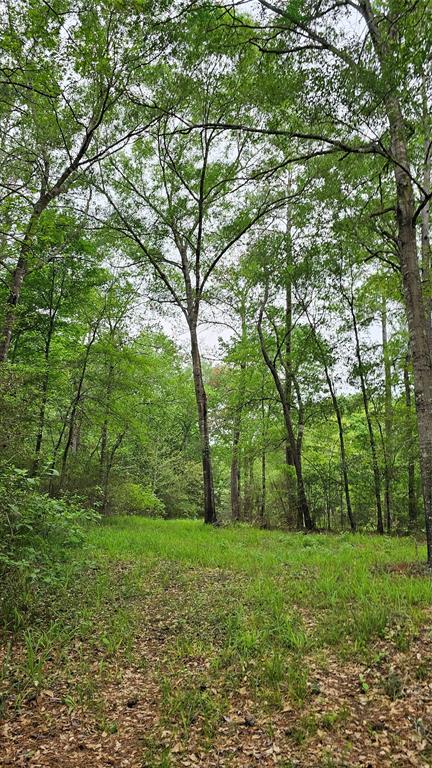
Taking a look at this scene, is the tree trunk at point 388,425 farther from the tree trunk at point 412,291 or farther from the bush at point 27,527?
the bush at point 27,527

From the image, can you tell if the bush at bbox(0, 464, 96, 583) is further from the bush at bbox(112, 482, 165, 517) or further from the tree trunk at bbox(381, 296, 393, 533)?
the tree trunk at bbox(381, 296, 393, 533)

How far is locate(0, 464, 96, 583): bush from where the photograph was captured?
14.9ft

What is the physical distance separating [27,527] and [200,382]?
851cm

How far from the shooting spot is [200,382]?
1311 centimetres

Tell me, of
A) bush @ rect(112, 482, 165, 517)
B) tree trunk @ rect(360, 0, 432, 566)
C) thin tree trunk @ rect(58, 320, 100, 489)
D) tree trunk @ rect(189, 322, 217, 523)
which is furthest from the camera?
bush @ rect(112, 482, 165, 517)

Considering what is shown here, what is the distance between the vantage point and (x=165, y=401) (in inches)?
→ 838

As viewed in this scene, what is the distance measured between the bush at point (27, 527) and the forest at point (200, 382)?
44 millimetres

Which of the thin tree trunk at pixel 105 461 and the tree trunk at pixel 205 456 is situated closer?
the tree trunk at pixel 205 456

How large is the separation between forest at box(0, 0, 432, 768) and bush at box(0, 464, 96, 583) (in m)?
0.04

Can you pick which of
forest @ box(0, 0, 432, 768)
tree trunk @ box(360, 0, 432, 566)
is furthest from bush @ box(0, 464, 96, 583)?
tree trunk @ box(360, 0, 432, 566)

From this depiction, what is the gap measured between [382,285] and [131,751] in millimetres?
8441

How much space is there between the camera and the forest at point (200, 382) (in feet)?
10.7

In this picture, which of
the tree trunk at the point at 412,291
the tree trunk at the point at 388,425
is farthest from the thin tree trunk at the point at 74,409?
the tree trunk at the point at 388,425

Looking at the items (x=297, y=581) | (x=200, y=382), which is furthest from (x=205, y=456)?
(x=297, y=581)
